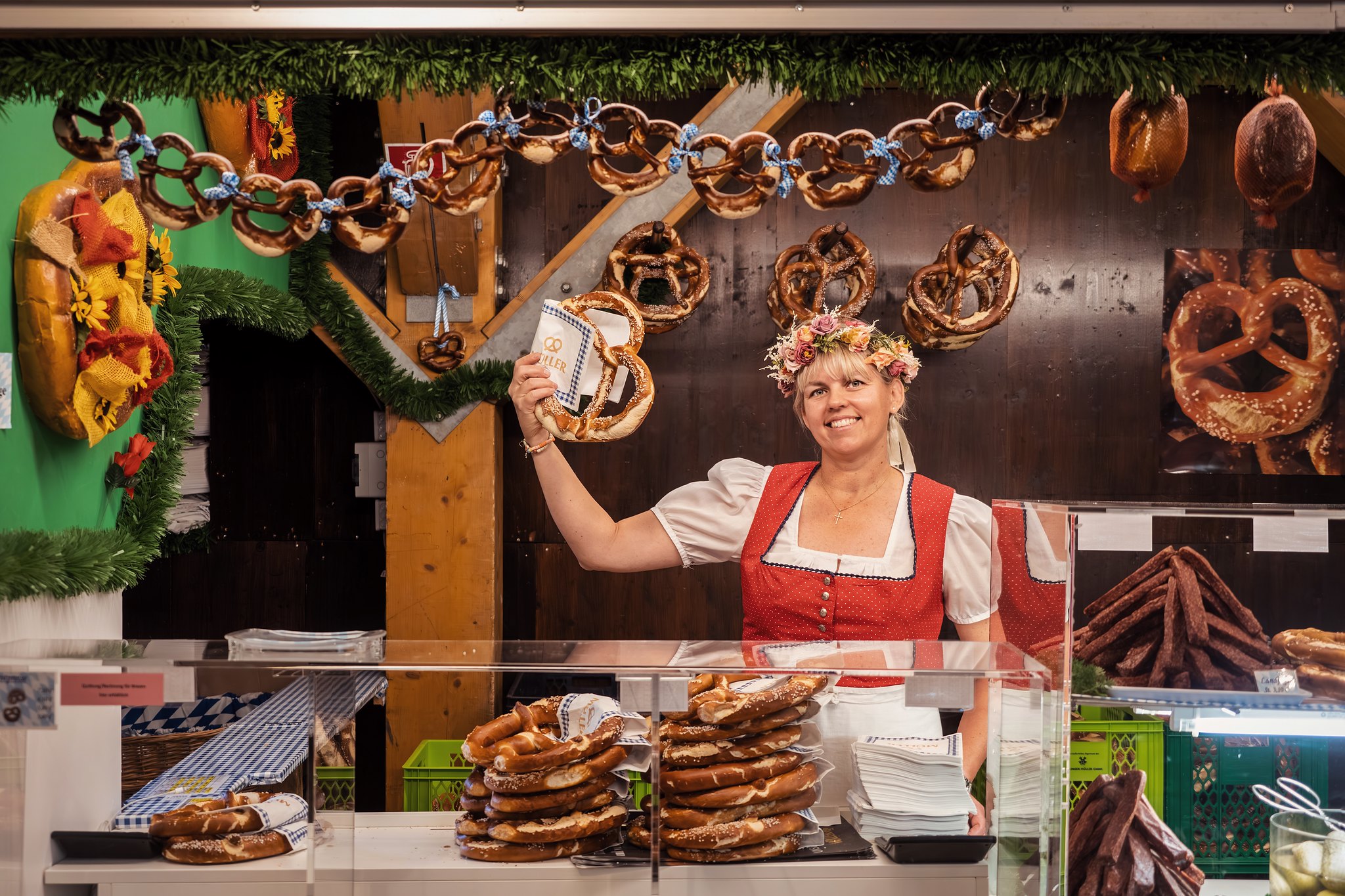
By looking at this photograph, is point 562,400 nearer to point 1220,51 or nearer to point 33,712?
point 33,712

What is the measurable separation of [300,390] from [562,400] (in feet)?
8.52

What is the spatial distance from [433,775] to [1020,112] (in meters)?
2.56

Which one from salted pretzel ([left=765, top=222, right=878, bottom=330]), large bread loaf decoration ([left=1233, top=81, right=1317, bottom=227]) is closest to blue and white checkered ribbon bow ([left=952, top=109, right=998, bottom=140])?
large bread loaf decoration ([left=1233, top=81, right=1317, bottom=227])

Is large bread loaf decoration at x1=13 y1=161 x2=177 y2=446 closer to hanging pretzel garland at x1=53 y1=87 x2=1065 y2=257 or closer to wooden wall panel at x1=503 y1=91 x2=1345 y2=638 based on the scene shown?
hanging pretzel garland at x1=53 y1=87 x2=1065 y2=257

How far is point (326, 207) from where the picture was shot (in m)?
2.06

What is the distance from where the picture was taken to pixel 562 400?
2.82m

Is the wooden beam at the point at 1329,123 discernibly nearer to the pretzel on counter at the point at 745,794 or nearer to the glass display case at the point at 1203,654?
the glass display case at the point at 1203,654

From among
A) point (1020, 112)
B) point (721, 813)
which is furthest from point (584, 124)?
point (721, 813)

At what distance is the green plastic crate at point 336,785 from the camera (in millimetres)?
1673

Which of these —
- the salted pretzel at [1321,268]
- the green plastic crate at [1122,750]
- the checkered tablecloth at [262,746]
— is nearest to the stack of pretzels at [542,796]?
the checkered tablecloth at [262,746]

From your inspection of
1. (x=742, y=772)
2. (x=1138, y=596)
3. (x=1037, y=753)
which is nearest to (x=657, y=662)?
(x=742, y=772)

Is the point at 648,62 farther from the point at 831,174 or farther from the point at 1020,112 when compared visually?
the point at 1020,112

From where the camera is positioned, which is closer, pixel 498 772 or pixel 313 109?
pixel 498 772

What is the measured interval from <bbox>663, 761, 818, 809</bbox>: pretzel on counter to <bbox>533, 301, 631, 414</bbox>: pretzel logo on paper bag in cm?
127
